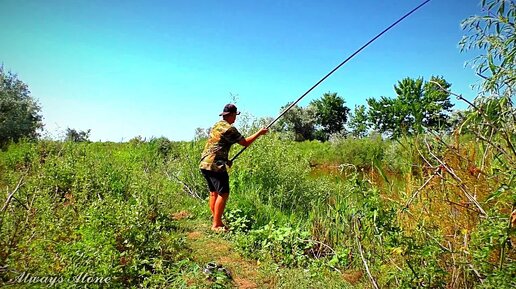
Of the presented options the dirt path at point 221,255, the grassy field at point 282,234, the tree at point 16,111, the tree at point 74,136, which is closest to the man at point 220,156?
the dirt path at point 221,255

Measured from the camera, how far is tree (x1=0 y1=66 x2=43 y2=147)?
20953 millimetres

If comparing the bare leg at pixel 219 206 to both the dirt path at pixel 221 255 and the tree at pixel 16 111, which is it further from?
the tree at pixel 16 111

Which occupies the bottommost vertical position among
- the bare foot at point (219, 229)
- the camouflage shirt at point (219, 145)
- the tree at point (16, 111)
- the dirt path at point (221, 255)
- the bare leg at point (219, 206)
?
the dirt path at point (221, 255)

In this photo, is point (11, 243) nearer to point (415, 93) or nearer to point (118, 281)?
point (118, 281)

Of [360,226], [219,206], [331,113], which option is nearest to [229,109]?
[219,206]

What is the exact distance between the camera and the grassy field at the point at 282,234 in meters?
2.77

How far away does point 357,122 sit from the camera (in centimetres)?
4897

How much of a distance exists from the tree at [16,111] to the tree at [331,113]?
128 feet

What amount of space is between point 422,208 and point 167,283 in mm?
2681

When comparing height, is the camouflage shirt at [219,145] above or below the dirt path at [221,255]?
above

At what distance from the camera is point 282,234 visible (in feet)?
16.1

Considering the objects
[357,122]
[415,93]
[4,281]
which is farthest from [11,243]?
[357,122]

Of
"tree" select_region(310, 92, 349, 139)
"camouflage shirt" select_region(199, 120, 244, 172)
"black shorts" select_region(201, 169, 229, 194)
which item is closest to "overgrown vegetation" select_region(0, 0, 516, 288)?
"black shorts" select_region(201, 169, 229, 194)

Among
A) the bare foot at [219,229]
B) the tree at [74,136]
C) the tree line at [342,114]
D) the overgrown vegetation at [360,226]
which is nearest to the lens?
the overgrown vegetation at [360,226]
